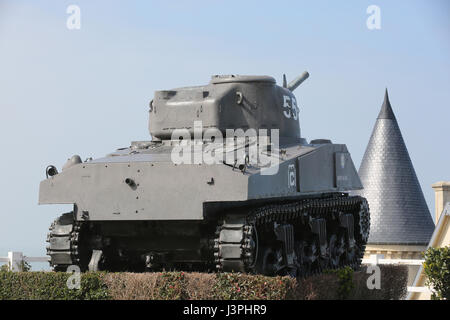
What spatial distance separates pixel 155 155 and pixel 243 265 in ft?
9.82

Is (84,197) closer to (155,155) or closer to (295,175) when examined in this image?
(155,155)

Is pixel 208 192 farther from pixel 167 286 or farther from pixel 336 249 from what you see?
pixel 336 249

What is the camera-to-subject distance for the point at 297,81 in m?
23.5

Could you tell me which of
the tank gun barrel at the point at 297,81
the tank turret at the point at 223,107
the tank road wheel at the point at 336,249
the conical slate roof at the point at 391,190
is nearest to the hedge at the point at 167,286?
the tank road wheel at the point at 336,249

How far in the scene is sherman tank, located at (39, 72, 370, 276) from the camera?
55.3ft

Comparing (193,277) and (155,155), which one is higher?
(155,155)

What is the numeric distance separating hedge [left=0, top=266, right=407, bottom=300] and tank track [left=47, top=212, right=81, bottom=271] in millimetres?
625

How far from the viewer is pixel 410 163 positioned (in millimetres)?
44812

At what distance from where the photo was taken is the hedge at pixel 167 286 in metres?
16.0

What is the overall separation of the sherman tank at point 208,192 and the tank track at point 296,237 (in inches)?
0.9

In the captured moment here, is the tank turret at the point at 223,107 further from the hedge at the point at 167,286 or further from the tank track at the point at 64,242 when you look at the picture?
the hedge at the point at 167,286

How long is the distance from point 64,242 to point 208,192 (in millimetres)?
2903

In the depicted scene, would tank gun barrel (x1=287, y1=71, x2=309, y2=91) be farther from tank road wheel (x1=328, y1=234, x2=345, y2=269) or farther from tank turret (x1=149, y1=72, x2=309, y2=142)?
tank road wheel (x1=328, y1=234, x2=345, y2=269)

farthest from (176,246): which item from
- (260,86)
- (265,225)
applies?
(260,86)
